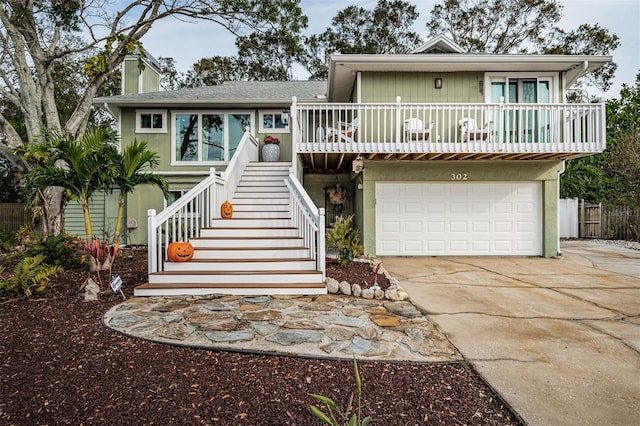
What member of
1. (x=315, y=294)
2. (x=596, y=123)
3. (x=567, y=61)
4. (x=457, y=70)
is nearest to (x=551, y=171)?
(x=596, y=123)

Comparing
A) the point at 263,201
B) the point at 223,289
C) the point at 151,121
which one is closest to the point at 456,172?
the point at 263,201

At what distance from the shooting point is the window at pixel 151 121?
11.5m

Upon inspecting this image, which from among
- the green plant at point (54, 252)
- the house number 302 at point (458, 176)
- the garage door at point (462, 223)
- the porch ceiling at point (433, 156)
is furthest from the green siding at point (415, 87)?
the green plant at point (54, 252)

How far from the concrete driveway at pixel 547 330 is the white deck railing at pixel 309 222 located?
1.46 m

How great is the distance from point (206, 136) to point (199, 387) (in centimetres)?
1011

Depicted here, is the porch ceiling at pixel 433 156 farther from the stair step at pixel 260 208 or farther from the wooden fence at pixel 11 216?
the wooden fence at pixel 11 216

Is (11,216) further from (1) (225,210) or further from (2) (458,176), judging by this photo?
(2) (458,176)

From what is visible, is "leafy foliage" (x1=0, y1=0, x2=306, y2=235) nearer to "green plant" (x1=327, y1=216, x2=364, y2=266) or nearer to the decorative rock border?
"green plant" (x1=327, y1=216, x2=364, y2=266)

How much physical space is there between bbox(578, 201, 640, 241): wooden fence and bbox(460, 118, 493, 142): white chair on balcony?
7.72 meters

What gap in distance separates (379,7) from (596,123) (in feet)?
57.0

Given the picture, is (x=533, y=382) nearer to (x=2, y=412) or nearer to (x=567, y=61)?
(x=2, y=412)

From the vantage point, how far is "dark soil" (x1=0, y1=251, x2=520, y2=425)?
2223 millimetres

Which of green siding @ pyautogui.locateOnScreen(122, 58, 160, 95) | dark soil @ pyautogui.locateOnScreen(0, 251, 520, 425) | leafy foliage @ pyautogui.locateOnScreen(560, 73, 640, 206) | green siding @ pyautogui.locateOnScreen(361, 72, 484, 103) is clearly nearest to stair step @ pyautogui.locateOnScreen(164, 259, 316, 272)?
dark soil @ pyautogui.locateOnScreen(0, 251, 520, 425)

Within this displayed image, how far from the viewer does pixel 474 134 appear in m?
8.38
